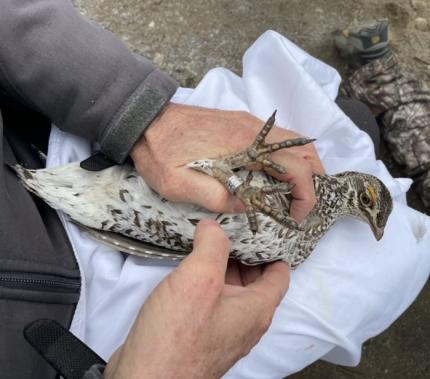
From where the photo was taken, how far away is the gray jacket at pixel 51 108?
4.65 feet

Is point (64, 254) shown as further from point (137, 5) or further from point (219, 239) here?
point (137, 5)

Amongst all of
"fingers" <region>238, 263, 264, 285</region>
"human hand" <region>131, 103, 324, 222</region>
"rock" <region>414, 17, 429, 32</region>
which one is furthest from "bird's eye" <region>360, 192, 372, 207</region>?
"rock" <region>414, 17, 429, 32</region>

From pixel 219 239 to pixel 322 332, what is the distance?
2.85ft

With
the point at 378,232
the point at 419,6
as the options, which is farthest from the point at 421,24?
the point at 378,232

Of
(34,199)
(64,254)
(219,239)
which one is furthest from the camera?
(34,199)

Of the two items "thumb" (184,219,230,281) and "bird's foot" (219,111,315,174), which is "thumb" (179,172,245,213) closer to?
"bird's foot" (219,111,315,174)

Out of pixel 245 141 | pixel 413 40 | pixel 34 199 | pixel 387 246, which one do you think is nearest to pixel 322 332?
pixel 387 246

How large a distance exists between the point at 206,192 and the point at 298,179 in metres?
0.29

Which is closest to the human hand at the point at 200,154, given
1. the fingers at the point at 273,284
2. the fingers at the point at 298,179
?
the fingers at the point at 298,179

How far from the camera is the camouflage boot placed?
9.09ft

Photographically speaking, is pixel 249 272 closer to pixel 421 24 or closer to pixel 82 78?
pixel 82 78

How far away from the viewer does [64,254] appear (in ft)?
5.23

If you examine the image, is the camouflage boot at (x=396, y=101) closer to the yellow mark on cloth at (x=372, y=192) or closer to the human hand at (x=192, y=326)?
the yellow mark on cloth at (x=372, y=192)

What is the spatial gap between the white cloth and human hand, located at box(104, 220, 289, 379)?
54cm
